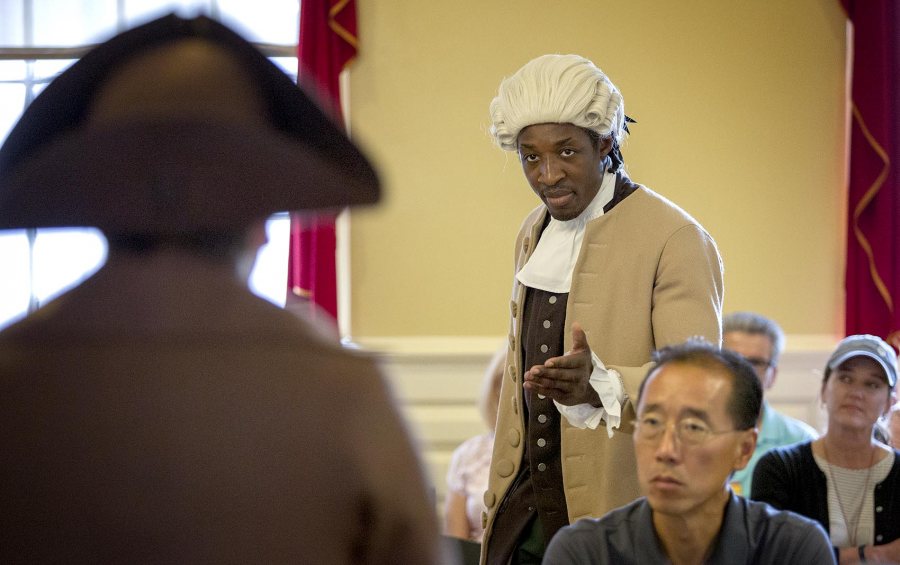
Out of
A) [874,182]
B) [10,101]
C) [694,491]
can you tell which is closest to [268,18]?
[10,101]

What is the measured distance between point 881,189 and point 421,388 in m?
1.99

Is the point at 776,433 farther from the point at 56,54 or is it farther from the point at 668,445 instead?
the point at 56,54

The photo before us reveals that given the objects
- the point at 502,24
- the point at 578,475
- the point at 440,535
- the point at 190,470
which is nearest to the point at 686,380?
the point at 578,475

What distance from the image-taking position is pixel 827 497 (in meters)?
3.01

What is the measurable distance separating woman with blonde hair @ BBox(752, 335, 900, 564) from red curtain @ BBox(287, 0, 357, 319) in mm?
1992

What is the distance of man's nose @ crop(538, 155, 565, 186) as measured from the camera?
2.05 meters

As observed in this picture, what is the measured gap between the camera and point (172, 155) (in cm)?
70

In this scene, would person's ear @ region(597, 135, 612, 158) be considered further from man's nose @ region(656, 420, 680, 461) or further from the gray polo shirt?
the gray polo shirt

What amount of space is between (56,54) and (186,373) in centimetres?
428

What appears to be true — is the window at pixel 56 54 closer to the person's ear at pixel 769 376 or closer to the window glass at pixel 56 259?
the window glass at pixel 56 259

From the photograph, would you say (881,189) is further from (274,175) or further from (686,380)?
(274,175)

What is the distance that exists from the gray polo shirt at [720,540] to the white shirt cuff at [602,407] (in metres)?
0.15

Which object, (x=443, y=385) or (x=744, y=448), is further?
(x=443, y=385)

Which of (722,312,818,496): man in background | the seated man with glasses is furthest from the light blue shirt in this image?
the seated man with glasses
